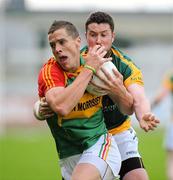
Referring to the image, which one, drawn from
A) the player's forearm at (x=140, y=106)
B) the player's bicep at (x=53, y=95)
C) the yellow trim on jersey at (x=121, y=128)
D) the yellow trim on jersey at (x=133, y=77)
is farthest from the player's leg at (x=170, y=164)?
the player's bicep at (x=53, y=95)

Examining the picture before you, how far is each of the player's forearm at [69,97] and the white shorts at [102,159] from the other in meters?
0.62

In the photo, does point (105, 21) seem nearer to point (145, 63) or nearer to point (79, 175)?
point (79, 175)

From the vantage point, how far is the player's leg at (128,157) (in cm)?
931

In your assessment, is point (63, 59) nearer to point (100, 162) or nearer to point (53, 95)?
point (53, 95)

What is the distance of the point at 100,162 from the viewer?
8.31 m

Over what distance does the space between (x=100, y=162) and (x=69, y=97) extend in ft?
2.72

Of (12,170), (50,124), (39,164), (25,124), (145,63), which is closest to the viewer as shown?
(50,124)

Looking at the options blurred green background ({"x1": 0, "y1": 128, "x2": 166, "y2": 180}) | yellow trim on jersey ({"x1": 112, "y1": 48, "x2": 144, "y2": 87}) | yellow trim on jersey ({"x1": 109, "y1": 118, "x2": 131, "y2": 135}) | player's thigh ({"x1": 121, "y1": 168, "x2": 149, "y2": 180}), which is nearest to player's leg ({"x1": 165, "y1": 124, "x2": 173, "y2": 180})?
blurred green background ({"x1": 0, "y1": 128, "x2": 166, "y2": 180})

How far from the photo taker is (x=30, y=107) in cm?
2992

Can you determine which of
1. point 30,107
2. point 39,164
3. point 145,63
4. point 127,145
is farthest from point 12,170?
point 145,63

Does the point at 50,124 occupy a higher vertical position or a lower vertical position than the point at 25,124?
higher

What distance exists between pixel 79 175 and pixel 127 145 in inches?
58.7

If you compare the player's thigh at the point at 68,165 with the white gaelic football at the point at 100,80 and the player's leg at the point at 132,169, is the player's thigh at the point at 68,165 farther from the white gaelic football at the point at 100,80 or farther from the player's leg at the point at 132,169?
the player's leg at the point at 132,169

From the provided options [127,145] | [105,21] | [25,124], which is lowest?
[25,124]
